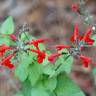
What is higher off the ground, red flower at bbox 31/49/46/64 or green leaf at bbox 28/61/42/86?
red flower at bbox 31/49/46/64

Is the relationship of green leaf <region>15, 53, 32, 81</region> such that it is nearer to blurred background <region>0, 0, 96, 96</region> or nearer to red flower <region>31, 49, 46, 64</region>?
red flower <region>31, 49, 46, 64</region>

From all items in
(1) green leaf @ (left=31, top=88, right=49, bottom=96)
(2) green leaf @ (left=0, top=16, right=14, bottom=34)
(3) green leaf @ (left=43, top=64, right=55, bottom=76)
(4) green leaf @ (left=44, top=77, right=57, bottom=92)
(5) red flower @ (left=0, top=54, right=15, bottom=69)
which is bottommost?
(1) green leaf @ (left=31, top=88, right=49, bottom=96)

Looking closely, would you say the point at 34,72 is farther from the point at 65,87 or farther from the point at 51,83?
the point at 65,87

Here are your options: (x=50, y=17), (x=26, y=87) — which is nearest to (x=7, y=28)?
(x=26, y=87)

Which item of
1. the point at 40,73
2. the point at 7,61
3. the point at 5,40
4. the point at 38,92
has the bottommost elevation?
the point at 38,92

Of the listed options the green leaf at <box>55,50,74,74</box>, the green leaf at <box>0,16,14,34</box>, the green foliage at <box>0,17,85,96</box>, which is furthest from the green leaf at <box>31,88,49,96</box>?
the green leaf at <box>0,16,14,34</box>

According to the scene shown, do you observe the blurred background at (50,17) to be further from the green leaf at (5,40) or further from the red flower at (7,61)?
the red flower at (7,61)

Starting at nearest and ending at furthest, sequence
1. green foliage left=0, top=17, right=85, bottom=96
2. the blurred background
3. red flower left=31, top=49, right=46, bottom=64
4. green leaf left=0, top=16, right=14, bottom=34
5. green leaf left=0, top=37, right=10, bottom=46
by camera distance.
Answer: red flower left=31, top=49, right=46, bottom=64, green foliage left=0, top=17, right=85, bottom=96, green leaf left=0, top=37, right=10, bottom=46, green leaf left=0, top=16, right=14, bottom=34, the blurred background
